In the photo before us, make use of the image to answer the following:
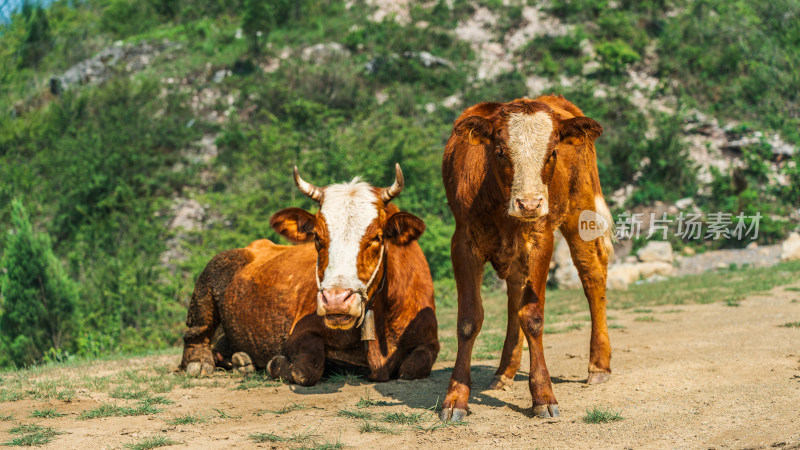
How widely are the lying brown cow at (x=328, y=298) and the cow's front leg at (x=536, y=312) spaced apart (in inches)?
53.4

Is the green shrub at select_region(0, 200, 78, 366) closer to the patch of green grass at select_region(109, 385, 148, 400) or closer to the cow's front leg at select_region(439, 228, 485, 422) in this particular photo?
the patch of green grass at select_region(109, 385, 148, 400)

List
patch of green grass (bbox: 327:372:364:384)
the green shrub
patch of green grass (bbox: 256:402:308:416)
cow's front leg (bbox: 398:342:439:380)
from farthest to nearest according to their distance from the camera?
1. the green shrub
2. patch of green grass (bbox: 327:372:364:384)
3. cow's front leg (bbox: 398:342:439:380)
4. patch of green grass (bbox: 256:402:308:416)

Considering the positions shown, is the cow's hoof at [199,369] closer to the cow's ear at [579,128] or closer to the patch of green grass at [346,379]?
the patch of green grass at [346,379]

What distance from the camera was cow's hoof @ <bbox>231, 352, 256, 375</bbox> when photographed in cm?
763

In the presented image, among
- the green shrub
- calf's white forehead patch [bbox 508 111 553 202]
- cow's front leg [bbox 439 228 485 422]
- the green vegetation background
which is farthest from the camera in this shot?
the green vegetation background

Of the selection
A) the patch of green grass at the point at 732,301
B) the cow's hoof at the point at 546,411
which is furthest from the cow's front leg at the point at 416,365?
the patch of green grass at the point at 732,301

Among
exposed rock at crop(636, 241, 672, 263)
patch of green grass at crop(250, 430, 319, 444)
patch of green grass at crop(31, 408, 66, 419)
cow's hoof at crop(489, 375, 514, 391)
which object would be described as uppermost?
patch of green grass at crop(250, 430, 319, 444)

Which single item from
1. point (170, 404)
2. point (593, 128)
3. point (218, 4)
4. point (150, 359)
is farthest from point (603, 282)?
point (218, 4)

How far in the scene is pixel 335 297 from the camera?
18.0ft

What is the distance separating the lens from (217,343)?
→ 27.4 ft

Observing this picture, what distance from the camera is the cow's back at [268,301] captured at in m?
7.47

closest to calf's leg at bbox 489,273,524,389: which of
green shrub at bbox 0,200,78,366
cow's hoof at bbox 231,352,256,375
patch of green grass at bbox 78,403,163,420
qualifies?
cow's hoof at bbox 231,352,256,375

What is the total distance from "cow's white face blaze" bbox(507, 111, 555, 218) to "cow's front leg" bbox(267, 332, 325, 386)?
2833 millimetres

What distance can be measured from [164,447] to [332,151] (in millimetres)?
17071
